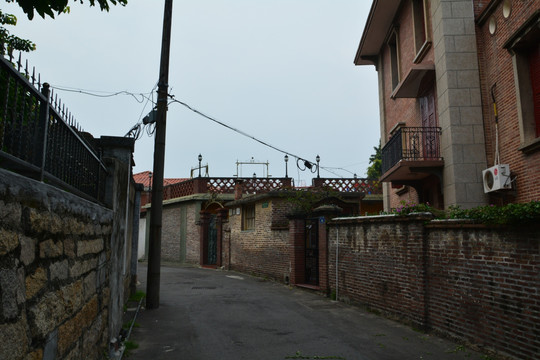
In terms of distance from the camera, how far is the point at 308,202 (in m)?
15.5

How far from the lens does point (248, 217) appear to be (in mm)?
18594

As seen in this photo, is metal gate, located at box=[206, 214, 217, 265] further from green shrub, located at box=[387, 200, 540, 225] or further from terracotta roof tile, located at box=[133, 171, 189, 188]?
green shrub, located at box=[387, 200, 540, 225]

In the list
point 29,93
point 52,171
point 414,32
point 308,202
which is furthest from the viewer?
point 308,202

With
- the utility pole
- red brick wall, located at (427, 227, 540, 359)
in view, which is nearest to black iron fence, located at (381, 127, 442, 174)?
red brick wall, located at (427, 227, 540, 359)

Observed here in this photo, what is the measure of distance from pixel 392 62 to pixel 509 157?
7.30 metres

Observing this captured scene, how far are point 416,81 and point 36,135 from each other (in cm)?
1166

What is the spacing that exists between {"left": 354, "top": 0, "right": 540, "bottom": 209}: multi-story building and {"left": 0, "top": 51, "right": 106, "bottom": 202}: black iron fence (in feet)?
28.4

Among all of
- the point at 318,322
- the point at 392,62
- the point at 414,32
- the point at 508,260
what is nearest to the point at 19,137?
the point at 508,260

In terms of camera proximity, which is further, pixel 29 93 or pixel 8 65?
pixel 29 93

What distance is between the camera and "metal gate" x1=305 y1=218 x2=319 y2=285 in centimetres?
1338

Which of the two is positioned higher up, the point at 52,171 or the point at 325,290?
the point at 52,171

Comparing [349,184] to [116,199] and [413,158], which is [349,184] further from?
[116,199]

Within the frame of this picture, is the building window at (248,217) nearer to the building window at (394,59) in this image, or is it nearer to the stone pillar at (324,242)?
the stone pillar at (324,242)

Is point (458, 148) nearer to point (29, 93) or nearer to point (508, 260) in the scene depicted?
point (508, 260)
